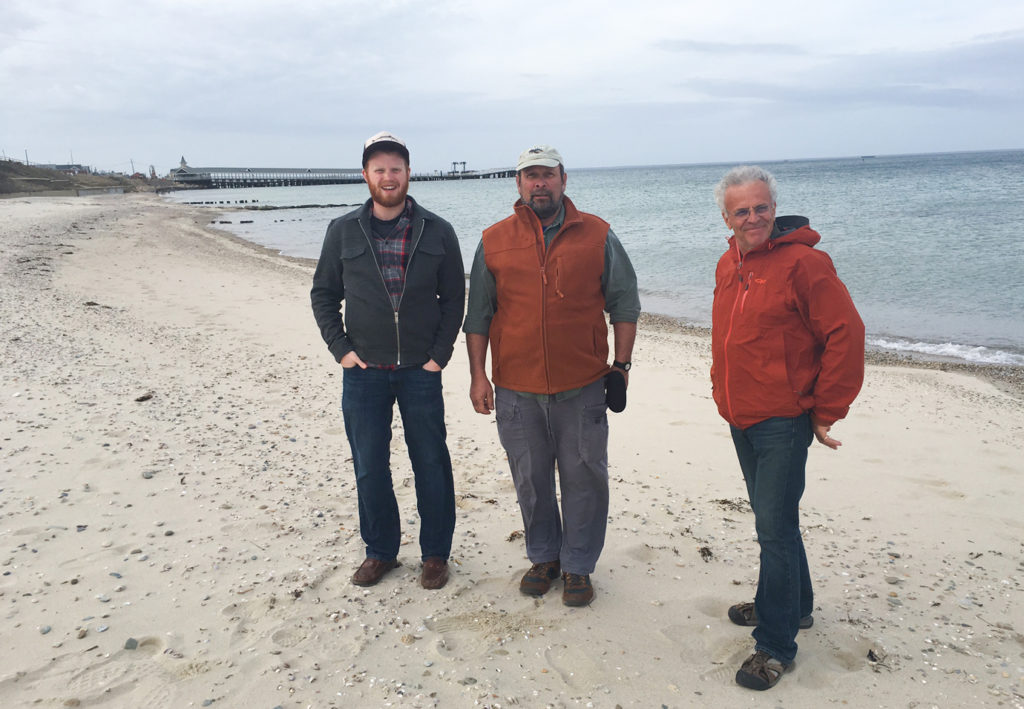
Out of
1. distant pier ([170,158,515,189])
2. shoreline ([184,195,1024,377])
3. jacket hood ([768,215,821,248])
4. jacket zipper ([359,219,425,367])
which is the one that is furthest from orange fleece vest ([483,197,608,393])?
distant pier ([170,158,515,189])

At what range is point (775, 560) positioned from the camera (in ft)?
9.57

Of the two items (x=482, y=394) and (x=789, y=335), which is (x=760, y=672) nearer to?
(x=789, y=335)

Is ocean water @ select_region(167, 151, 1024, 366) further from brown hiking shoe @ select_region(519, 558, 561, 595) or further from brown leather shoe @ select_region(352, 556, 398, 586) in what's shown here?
brown leather shoe @ select_region(352, 556, 398, 586)

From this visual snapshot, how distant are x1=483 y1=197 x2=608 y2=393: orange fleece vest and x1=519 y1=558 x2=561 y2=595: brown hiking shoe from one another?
3.37ft

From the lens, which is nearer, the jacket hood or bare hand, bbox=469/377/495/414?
the jacket hood

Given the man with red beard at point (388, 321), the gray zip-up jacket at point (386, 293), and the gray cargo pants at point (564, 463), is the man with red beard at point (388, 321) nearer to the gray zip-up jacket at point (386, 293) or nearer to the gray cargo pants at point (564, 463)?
the gray zip-up jacket at point (386, 293)

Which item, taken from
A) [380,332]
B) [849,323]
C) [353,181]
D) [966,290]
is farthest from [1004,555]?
[353,181]

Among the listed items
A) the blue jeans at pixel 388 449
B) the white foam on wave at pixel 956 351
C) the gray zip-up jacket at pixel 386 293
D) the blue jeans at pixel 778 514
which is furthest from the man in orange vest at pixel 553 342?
the white foam on wave at pixel 956 351

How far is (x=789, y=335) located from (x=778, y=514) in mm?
752

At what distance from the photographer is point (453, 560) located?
394cm

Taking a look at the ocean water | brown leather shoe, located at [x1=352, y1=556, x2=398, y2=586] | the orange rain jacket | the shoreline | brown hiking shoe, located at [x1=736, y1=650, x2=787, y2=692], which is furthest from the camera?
the ocean water

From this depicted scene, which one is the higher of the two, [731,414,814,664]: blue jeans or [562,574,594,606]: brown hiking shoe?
[731,414,814,664]: blue jeans

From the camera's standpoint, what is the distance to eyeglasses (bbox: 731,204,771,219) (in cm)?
274

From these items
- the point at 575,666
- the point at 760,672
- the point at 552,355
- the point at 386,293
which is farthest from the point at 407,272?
the point at 760,672
